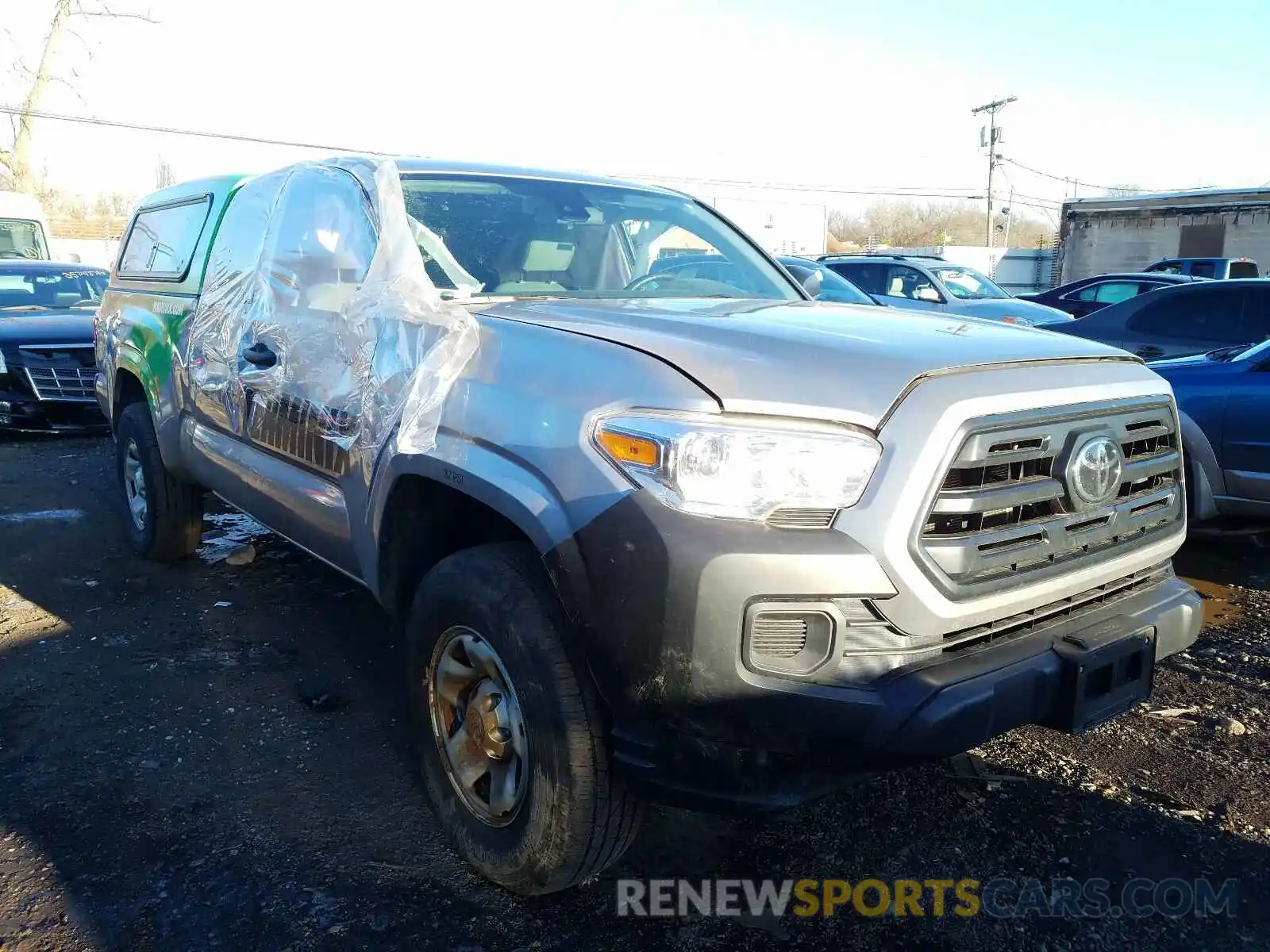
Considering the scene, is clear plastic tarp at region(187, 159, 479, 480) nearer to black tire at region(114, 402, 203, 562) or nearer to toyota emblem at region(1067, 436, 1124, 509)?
black tire at region(114, 402, 203, 562)

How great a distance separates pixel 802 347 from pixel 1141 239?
31.6 m

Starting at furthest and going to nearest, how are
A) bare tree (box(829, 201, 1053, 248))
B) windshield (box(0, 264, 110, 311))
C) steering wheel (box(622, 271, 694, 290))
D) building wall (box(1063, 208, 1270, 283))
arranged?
1. bare tree (box(829, 201, 1053, 248))
2. building wall (box(1063, 208, 1270, 283))
3. windshield (box(0, 264, 110, 311))
4. steering wheel (box(622, 271, 694, 290))

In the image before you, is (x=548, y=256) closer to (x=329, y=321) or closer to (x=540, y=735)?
(x=329, y=321)

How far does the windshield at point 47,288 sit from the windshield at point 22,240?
371 centimetres

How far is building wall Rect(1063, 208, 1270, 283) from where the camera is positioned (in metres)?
27.0

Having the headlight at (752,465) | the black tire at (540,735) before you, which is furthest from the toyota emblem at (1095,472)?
the black tire at (540,735)

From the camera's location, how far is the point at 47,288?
392 inches

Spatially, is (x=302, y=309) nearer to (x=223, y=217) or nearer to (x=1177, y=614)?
(x=223, y=217)

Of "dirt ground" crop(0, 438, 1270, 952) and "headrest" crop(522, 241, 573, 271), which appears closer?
"dirt ground" crop(0, 438, 1270, 952)

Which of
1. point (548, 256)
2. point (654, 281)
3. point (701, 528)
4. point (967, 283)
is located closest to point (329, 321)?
point (548, 256)

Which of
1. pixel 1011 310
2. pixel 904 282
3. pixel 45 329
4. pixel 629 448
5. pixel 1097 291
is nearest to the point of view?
pixel 629 448

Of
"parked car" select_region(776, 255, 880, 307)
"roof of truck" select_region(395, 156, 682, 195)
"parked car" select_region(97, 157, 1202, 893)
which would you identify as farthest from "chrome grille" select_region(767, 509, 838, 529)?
"parked car" select_region(776, 255, 880, 307)

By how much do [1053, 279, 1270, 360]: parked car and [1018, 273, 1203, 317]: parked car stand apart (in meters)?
5.57

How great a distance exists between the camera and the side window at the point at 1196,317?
737 centimetres
